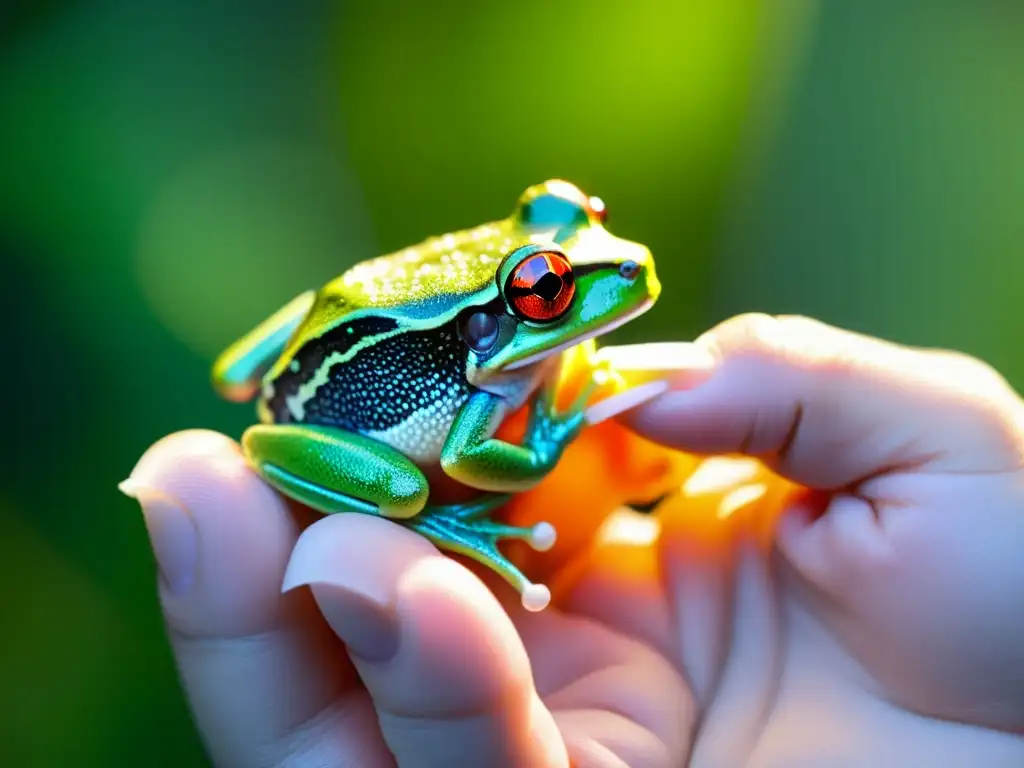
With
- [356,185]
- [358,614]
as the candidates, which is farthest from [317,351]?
[356,185]

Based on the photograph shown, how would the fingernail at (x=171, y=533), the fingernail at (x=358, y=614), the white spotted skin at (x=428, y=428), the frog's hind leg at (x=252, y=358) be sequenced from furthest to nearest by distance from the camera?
the frog's hind leg at (x=252, y=358) → the white spotted skin at (x=428, y=428) → the fingernail at (x=171, y=533) → the fingernail at (x=358, y=614)

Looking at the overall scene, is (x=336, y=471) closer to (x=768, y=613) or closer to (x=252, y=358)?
(x=252, y=358)

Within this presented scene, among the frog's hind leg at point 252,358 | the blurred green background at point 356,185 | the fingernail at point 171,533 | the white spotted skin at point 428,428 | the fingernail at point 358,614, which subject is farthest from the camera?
the blurred green background at point 356,185

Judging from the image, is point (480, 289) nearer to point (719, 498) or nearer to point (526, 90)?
point (719, 498)

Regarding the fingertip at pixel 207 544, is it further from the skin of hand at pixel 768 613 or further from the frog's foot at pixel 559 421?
the frog's foot at pixel 559 421

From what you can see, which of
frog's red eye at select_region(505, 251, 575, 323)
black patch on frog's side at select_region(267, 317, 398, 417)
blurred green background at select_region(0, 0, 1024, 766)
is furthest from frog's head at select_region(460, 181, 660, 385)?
blurred green background at select_region(0, 0, 1024, 766)

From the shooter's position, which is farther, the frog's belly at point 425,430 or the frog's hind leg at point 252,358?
the frog's hind leg at point 252,358

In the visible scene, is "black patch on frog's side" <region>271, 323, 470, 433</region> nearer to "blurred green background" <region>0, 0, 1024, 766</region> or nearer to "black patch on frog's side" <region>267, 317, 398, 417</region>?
"black patch on frog's side" <region>267, 317, 398, 417</region>

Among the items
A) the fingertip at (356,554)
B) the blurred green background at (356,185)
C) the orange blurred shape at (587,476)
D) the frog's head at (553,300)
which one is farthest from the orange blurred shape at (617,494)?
Result: the blurred green background at (356,185)
